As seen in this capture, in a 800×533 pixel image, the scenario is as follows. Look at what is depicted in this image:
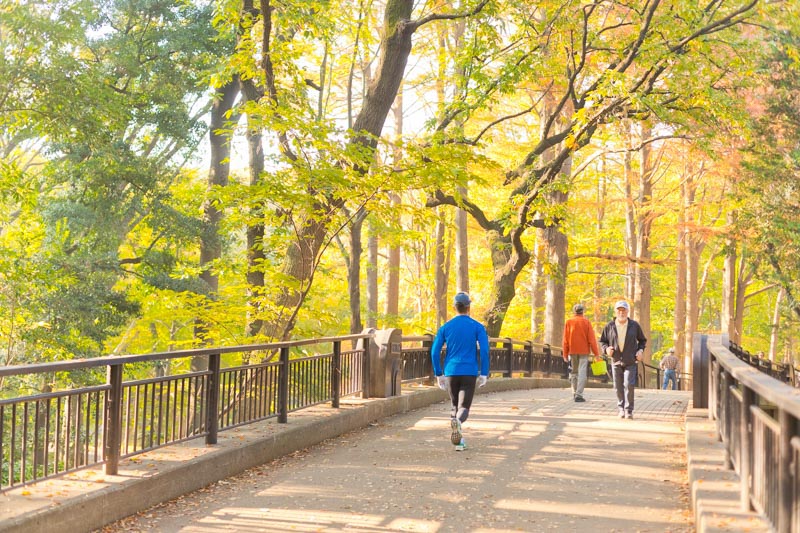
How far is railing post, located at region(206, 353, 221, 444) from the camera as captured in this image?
859 cm

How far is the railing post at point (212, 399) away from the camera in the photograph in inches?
338

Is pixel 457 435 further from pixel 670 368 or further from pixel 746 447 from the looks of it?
pixel 670 368

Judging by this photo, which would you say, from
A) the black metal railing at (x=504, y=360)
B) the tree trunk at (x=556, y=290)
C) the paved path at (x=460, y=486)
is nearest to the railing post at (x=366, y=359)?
the paved path at (x=460, y=486)

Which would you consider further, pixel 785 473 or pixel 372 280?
pixel 372 280

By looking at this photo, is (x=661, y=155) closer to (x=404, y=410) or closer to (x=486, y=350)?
(x=404, y=410)

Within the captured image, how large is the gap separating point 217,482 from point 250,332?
7.78m

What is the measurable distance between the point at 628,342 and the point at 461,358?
436 cm

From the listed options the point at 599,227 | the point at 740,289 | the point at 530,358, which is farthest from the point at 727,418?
the point at 599,227

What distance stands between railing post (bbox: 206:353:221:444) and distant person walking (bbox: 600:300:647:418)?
23.1ft

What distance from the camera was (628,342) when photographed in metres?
13.5

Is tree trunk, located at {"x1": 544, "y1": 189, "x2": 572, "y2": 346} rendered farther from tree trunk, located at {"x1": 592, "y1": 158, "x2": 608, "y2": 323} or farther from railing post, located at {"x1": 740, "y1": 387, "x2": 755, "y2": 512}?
railing post, located at {"x1": 740, "y1": 387, "x2": 755, "y2": 512}

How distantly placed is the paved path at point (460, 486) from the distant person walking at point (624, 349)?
116cm

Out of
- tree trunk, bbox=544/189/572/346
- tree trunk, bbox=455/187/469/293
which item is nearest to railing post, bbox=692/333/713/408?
tree trunk, bbox=544/189/572/346

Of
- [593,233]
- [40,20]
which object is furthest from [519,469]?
[593,233]
